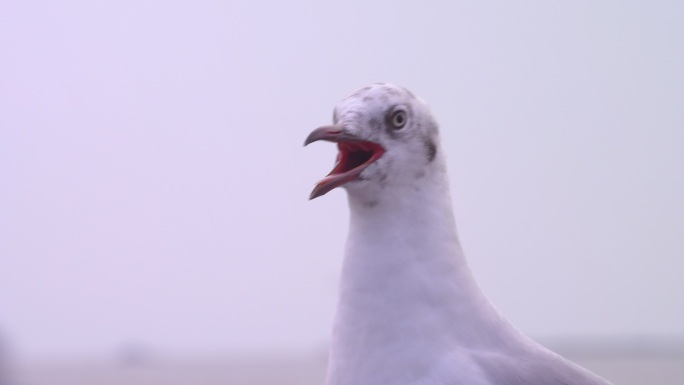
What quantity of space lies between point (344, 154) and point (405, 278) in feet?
0.78

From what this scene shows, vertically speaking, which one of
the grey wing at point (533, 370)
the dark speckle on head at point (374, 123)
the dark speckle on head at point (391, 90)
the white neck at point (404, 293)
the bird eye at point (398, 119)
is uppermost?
the dark speckle on head at point (391, 90)

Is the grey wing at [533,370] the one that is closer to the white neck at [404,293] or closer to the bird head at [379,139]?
the white neck at [404,293]

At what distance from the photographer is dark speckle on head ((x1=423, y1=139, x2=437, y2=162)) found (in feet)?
5.38

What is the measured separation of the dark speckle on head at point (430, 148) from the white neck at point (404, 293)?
0.07 ft

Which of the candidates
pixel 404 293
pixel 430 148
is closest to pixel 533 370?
pixel 404 293

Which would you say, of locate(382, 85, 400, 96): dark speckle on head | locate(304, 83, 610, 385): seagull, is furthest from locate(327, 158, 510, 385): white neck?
locate(382, 85, 400, 96): dark speckle on head

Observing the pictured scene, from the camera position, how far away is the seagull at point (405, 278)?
1.51 metres

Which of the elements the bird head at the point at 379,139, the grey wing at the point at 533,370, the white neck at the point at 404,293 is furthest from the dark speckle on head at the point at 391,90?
the grey wing at the point at 533,370

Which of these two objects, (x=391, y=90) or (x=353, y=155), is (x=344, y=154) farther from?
(x=391, y=90)

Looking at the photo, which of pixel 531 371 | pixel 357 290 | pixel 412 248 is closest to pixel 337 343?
pixel 357 290

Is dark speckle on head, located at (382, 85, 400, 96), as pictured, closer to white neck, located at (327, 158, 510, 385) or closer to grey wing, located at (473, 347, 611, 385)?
white neck, located at (327, 158, 510, 385)

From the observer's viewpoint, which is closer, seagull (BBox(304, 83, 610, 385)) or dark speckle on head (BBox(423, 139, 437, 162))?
seagull (BBox(304, 83, 610, 385))

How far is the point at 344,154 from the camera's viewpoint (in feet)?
5.46

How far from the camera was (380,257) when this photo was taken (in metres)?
1.59
